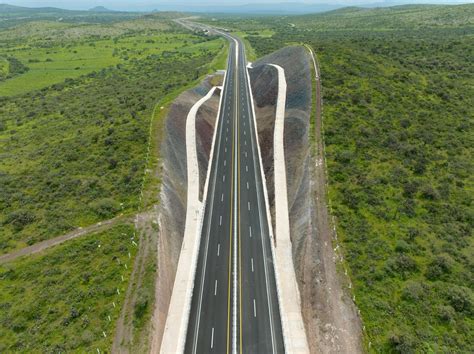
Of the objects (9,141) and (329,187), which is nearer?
(329,187)

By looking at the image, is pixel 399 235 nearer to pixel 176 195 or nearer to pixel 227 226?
pixel 227 226

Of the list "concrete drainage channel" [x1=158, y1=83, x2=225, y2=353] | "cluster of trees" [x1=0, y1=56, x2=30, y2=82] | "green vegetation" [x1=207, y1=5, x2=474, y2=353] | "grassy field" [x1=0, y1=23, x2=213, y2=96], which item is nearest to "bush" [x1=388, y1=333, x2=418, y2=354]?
"green vegetation" [x1=207, y1=5, x2=474, y2=353]

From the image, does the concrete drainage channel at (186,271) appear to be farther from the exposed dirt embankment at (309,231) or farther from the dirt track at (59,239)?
the exposed dirt embankment at (309,231)

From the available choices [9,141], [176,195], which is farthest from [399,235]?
[9,141]

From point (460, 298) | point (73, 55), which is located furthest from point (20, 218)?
point (73, 55)

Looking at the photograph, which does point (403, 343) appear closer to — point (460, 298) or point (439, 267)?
point (460, 298)

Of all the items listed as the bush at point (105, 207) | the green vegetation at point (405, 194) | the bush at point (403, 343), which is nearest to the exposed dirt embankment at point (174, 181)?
the bush at point (105, 207)
